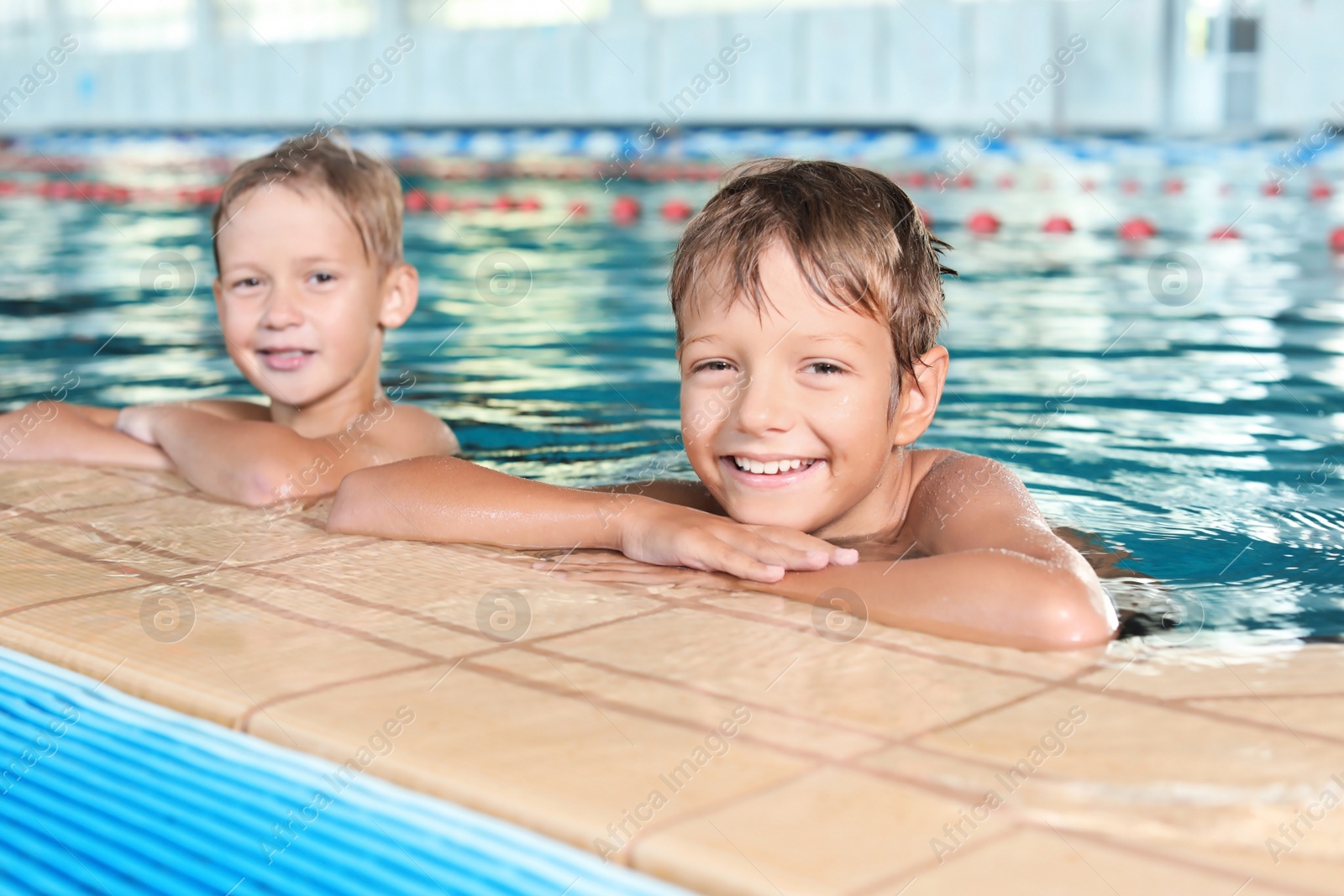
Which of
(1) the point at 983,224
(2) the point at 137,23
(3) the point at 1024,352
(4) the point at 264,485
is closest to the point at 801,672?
(4) the point at 264,485

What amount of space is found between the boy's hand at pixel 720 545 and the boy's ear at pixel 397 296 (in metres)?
1.08

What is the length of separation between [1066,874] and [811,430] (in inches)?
37.4

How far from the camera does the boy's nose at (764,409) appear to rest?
198 cm

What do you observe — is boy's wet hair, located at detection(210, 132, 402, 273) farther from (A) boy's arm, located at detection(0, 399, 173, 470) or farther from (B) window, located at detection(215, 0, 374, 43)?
(B) window, located at detection(215, 0, 374, 43)

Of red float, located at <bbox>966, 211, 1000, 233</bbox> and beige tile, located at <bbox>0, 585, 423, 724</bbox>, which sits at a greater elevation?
red float, located at <bbox>966, 211, 1000, 233</bbox>

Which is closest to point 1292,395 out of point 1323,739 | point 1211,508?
point 1211,508

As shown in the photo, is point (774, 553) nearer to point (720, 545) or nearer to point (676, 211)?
point (720, 545)

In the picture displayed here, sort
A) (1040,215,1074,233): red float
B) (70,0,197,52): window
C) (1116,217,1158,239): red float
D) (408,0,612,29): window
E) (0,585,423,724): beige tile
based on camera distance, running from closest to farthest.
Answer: (0,585,423,724): beige tile
(1116,217,1158,239): red float
(1040,215,1074,233): red float
(408,0,612,29): window
(70,0,197,52): window

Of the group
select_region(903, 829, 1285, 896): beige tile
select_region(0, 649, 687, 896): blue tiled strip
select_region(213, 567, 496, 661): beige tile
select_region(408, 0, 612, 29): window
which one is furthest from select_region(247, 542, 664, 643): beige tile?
select_region(408, 0, 612, 29): window

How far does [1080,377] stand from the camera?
14.2 feet

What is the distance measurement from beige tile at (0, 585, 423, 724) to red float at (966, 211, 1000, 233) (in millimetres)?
6947

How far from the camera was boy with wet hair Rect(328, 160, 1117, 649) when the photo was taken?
6.39 feet

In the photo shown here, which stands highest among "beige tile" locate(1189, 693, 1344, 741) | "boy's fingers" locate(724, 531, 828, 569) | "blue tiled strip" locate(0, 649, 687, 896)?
"boy's fingers" locate(724, 531, 828, 569)

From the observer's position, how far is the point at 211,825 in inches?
56.9
